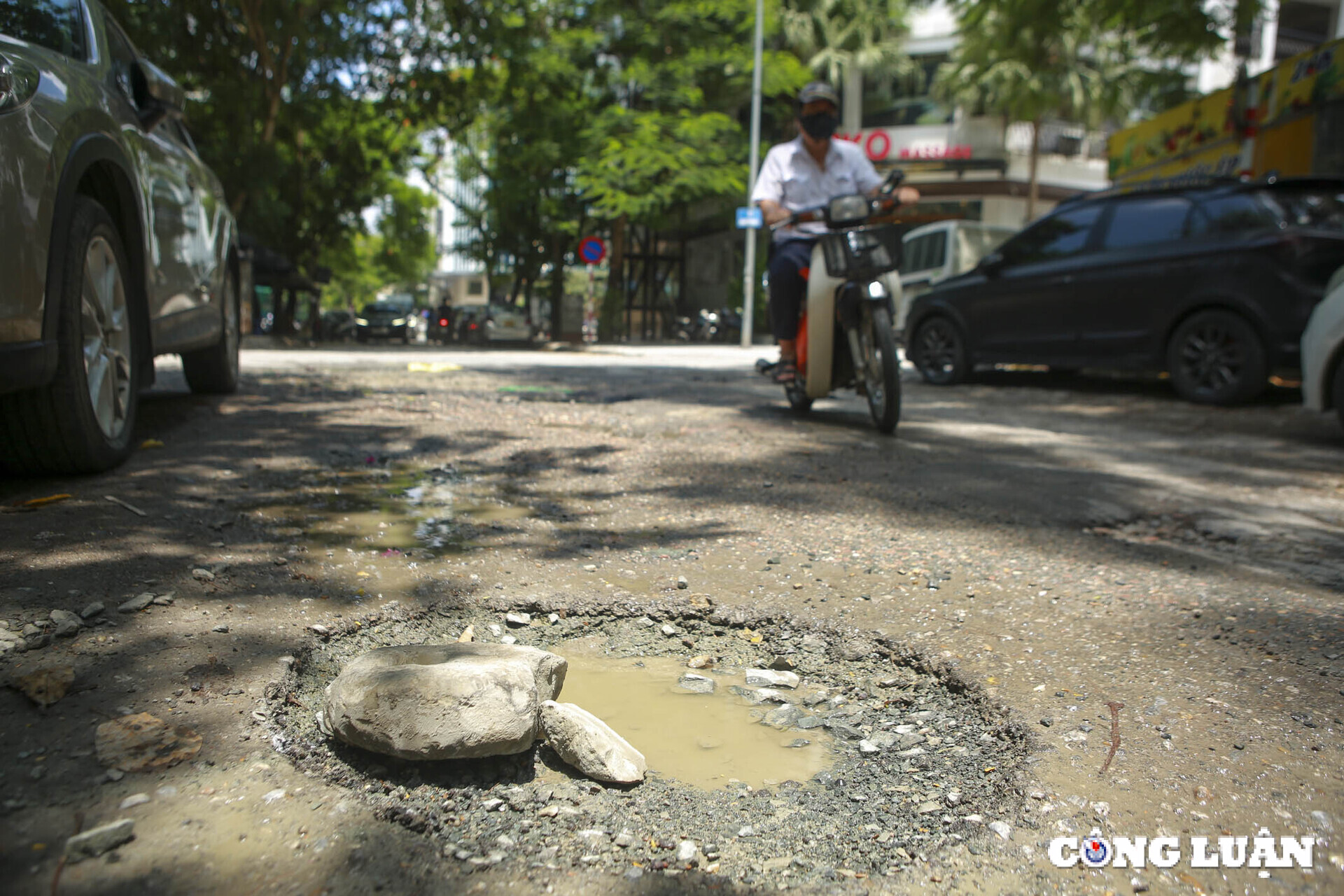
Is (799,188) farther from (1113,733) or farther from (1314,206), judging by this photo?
(1113,733)

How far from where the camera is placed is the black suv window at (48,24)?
11.0 feet

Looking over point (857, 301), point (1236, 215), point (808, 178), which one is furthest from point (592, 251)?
point (857, 301)

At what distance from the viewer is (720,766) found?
194 cm

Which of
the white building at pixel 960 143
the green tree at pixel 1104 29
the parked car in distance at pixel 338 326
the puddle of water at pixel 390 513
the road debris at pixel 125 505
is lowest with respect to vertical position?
the parked car in distance at pixel 338 326

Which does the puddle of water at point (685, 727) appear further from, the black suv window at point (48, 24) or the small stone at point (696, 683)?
the black suv window at point (48, 24)

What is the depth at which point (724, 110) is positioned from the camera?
2862 centimetres

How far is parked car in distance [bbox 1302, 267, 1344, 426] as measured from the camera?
18.1 ft

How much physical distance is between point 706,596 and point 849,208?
3.18 meters

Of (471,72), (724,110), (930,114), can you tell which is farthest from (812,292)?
(930,114)

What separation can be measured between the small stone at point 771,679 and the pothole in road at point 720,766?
0.04m

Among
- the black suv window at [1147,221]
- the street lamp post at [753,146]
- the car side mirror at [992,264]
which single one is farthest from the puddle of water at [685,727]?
the street lamp post at [753,146]

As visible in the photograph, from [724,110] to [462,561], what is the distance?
90.3 feet

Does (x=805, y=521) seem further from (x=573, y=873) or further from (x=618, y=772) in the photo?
(x=573, y=873)

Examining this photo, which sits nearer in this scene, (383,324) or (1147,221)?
(1147,221)
